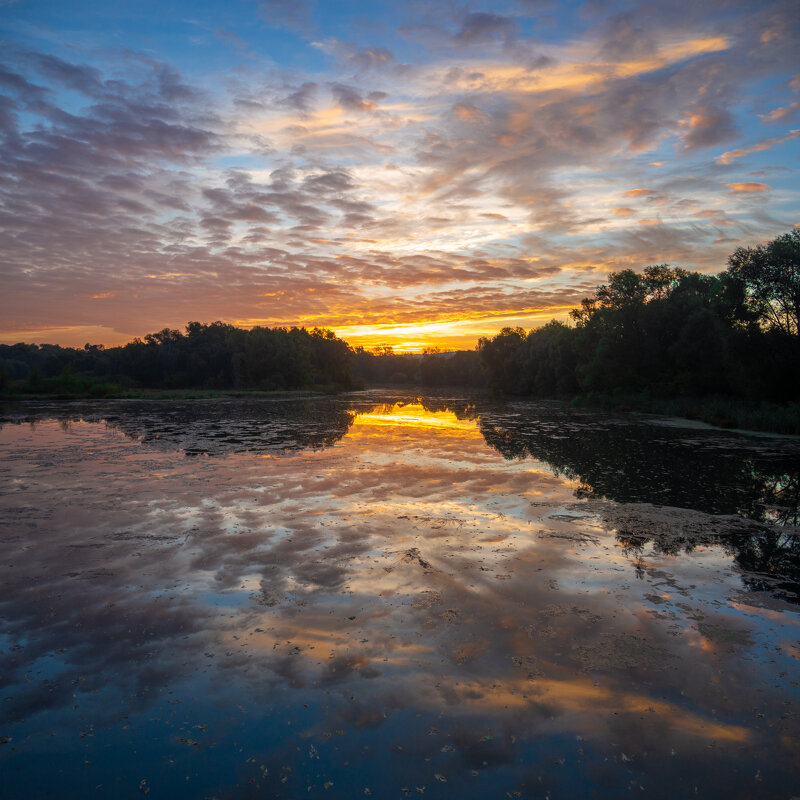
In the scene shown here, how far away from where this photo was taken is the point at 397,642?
16.1ft

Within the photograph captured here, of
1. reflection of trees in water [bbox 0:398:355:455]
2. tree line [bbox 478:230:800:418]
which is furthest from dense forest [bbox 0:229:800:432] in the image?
reflection of trees in water [bbox 0:398:355:455]

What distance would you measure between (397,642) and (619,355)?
46.0 metres

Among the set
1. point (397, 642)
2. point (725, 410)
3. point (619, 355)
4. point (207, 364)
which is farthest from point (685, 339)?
point (207, 364)

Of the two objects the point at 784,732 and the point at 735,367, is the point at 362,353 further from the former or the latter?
the point at 784,732

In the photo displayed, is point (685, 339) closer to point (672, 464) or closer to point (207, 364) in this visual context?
point (672, 464)

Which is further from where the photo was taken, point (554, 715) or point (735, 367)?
point (735, 367)

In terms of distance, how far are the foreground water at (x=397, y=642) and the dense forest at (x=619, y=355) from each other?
2138 cm

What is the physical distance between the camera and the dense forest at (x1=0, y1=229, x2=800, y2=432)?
28297 millimetres

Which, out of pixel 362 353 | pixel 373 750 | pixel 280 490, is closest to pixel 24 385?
pixel 280 490

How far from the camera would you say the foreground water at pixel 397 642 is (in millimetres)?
3359

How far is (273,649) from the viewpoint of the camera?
15.6 feet

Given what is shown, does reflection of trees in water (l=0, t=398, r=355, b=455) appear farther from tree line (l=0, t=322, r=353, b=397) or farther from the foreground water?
tree line (l=0, t=322, r=353, b=397)

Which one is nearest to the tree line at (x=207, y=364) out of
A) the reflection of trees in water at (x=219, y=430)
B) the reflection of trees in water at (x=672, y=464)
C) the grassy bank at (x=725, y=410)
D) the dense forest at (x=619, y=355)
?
the dense forest at (x=619, y=355)

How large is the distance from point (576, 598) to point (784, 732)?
2378 millimetres
